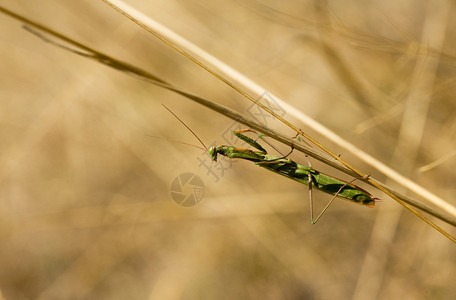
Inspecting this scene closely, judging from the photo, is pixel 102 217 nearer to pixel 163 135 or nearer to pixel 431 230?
pixel 163 135

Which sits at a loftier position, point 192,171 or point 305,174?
point 192,171

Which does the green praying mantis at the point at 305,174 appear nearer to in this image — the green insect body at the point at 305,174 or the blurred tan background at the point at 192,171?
the green insect body at the point at 305,174

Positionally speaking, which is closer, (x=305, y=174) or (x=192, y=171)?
(x=305, y=174)

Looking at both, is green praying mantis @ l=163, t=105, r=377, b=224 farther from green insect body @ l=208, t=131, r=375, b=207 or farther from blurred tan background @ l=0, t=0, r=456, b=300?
blurred tan background @ l=0, t=0, r=456, b=300

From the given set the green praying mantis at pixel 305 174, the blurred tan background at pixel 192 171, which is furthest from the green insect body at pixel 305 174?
the blurred tan background at pixel 192 171

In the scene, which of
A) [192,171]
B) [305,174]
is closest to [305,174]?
[305,174]

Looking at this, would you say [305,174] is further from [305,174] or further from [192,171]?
[192,171]

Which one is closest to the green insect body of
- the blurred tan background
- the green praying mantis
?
the green praying mantis

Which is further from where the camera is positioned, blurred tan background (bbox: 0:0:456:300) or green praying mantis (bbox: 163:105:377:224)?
blurred tan background (bbox: 0:0:456:300)

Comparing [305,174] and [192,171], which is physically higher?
[192,171]
